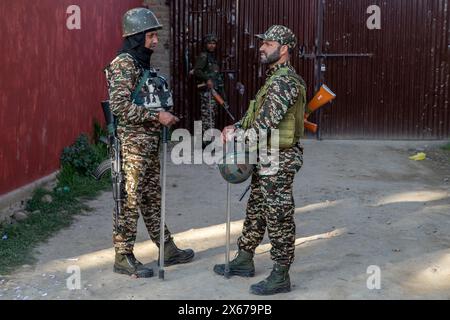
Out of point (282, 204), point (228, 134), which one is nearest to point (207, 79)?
point (228, 134)

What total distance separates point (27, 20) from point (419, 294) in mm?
4719

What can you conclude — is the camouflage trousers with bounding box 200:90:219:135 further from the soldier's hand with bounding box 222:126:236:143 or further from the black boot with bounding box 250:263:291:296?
the black boot with bounding box 250:263:291:296

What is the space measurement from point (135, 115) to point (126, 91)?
0.61ft

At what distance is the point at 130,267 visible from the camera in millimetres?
5266

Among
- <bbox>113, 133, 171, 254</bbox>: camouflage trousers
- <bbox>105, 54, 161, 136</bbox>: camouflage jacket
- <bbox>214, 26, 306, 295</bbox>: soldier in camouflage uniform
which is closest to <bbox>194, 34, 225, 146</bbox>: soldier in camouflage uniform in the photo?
<bbox>113, 133, 171, 254</bbox>: camouflage trousers

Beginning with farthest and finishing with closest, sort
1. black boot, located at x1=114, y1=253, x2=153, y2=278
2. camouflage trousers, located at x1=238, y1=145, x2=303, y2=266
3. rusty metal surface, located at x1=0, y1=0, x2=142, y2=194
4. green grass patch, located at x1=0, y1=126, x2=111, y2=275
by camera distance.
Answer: rusty metal surface, located at x1=0, y1=0, x2=142, y2=194, green grass patch, located at x1=0, y1=126, x2=111, y2=275, black boot, located at x1=114, y1=253, x2=153, y2=278, camouflage trousers, located at x1=238, y1=145, x2=303, y2=266

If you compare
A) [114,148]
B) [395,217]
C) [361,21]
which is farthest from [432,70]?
[114,148]

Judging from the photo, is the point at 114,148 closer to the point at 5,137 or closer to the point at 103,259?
the point at 103,259

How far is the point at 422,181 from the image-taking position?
29.4 ft

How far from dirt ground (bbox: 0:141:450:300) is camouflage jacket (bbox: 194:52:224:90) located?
191 cm

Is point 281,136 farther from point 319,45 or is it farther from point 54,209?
point 319,45

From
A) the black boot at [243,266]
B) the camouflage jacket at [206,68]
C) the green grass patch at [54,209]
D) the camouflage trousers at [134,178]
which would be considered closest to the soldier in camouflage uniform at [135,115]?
the camouflage trousers at [134,178]

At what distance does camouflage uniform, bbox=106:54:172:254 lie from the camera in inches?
197
